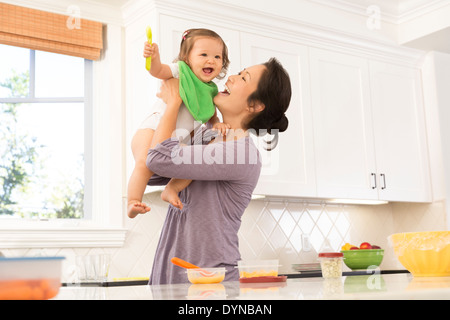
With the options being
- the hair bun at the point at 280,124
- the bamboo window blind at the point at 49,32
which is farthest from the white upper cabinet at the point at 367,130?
the hair bun at the point at 280,124

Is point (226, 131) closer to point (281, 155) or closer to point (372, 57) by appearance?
point (281, 155)

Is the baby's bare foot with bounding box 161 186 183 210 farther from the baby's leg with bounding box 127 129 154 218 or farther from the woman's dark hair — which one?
the woman's dark hair

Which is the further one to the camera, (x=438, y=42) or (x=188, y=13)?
(x=438, y=42)

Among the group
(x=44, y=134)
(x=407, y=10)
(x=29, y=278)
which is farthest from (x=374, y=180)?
(x=29, y=278)

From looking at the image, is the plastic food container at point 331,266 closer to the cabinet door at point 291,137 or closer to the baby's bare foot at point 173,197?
the baby's bare foot at point 173,197

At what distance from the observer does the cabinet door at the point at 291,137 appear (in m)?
3.19

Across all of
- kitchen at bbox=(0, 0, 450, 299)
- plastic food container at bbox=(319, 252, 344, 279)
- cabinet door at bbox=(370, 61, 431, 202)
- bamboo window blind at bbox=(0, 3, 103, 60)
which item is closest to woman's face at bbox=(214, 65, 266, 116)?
plastic food container at bbox=(319, 252, 344, 279)

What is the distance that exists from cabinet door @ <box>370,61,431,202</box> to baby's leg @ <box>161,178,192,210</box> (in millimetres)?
2324

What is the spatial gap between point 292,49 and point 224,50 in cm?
171

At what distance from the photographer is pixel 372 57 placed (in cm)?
379

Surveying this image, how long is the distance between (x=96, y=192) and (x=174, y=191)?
5.44 feet

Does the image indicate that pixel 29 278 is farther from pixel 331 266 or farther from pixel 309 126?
pixel 309 126
